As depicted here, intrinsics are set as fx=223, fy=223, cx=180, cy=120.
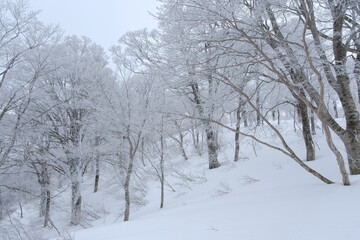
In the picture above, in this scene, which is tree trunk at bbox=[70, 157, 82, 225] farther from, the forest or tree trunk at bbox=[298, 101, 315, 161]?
tree trunk at bbox=[298, 101, 315, 161]

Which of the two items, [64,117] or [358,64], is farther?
[64,117]

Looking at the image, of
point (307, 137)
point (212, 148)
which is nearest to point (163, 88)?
point (307, 137)

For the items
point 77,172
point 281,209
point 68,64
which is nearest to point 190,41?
point 281,209

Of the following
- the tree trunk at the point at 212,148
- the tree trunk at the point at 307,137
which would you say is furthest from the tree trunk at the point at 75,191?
the tree trunk at the point at 307,137

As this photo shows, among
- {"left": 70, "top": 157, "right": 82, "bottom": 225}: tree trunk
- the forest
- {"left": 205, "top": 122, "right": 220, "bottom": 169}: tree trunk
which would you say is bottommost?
{"left": 70, "top": 157, "right": 82, "bottom": 225}: tree trunk

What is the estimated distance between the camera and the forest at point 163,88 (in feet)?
13.3

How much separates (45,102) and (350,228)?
1268 centimetres

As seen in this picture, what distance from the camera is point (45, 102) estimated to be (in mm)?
11336

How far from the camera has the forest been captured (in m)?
4.05

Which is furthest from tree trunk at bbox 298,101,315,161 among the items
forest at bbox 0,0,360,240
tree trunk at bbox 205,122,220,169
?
tree trunk at bbox 205,122,220,169

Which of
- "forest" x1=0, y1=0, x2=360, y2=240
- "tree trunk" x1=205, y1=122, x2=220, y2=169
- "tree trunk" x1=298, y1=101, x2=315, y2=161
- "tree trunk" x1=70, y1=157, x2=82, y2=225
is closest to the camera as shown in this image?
"forest" x1=0, y1=0, x2=360, y2=240

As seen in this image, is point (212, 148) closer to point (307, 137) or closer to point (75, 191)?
point (307, 137)

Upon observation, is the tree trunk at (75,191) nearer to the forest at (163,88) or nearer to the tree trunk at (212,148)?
the forest at (163,88)

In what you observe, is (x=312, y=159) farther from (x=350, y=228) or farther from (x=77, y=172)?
(x=77, y=172)
